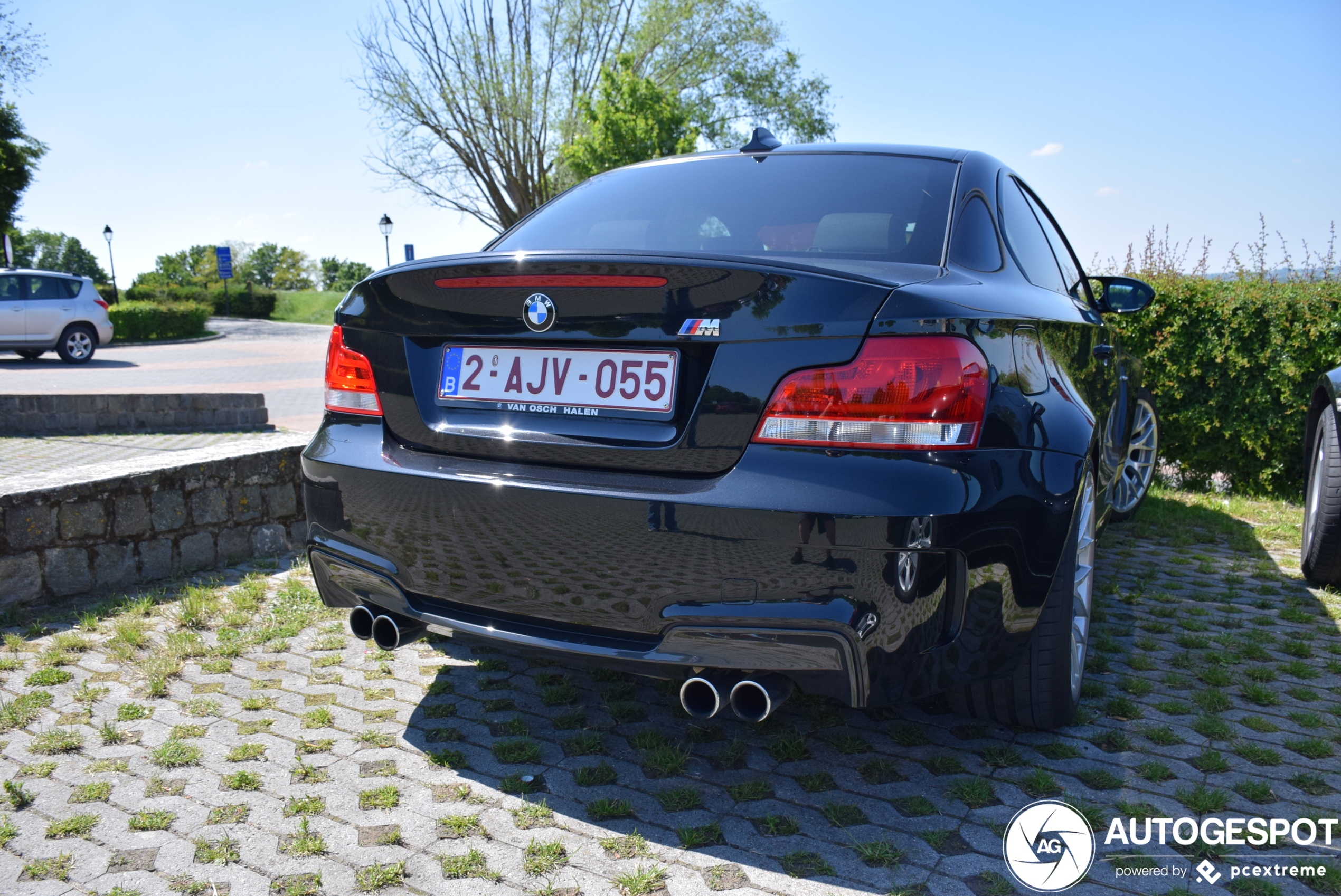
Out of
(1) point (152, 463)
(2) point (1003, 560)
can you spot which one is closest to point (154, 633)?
(1) point (152, 463)

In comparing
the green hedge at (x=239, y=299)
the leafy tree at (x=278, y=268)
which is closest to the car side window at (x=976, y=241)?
the green hedge at (x=239, y=299)

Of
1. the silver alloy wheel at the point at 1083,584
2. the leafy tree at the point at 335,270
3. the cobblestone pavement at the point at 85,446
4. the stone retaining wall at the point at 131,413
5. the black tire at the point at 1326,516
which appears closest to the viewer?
the silver alloy wheel at the point at 1083,584

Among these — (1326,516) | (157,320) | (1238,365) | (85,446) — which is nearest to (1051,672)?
(1326,516)

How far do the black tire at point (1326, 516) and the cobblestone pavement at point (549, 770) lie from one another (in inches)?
30.3

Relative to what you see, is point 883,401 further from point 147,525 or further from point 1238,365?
point 1238,365

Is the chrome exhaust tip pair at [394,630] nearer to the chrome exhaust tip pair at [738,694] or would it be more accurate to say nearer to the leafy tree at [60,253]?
the chrome exhaust tip pair at [738,694]

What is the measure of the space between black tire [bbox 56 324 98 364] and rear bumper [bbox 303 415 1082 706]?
19963 millimetres

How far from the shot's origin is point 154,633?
3.52 metres

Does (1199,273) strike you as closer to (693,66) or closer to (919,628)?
(919,628)

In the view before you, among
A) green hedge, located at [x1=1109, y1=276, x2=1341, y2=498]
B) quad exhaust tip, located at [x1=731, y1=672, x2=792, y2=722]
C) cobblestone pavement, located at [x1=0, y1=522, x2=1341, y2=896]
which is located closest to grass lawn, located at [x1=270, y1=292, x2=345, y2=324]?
green hedge, located at [x1=1109, y1=276, x2=1341, y2=498]

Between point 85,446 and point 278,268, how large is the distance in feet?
331

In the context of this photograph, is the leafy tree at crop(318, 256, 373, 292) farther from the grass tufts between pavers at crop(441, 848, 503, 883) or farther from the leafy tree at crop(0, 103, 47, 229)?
the grass tufts between pavers at crop(441, 848, 503, 883)

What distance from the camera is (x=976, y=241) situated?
250cm

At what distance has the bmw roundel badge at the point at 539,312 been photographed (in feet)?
6.95
